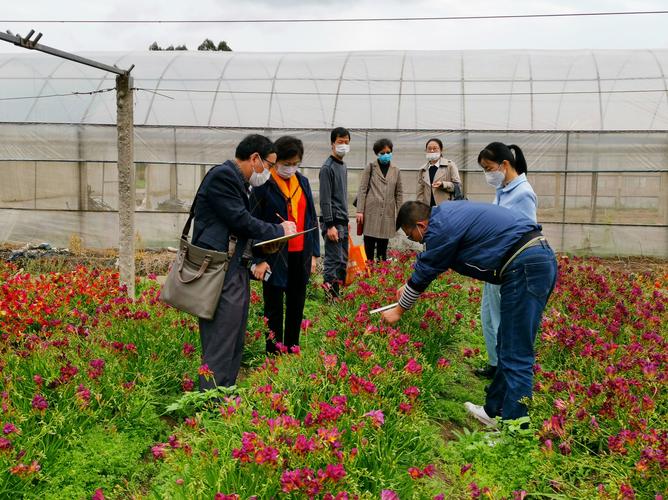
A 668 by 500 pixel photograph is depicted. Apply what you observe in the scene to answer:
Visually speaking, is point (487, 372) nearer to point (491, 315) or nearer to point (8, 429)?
point (491, 315)

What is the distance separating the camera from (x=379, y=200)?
7.61 meters

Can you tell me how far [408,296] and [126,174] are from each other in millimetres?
3801

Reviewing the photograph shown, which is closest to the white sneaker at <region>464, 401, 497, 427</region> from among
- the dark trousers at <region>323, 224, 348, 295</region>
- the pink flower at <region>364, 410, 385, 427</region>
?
the pink flower at <region>364, 410, 385, 427</region>

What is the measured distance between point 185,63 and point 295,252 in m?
10.4

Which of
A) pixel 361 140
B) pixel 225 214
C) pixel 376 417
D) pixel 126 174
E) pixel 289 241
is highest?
pixel 361 140

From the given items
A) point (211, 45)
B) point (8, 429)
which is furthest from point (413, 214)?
point (211, 45)

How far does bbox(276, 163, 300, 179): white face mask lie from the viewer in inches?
182

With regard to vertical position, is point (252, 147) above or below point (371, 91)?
below

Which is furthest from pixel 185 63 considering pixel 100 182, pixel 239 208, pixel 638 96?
pixel 239 208

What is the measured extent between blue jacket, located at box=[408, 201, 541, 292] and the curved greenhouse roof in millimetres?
8676

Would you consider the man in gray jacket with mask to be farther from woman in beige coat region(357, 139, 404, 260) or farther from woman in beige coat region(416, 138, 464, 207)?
woman in beige coat region(416, 138, 464, 207)

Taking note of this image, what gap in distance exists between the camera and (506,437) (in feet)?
11.5

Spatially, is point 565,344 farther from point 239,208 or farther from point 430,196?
point 430,196

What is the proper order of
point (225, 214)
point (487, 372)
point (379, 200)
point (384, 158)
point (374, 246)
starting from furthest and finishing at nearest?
point (374, 246) < point (379, 200) < point (384, 158) < point (487, 372) < point (225, 214)
